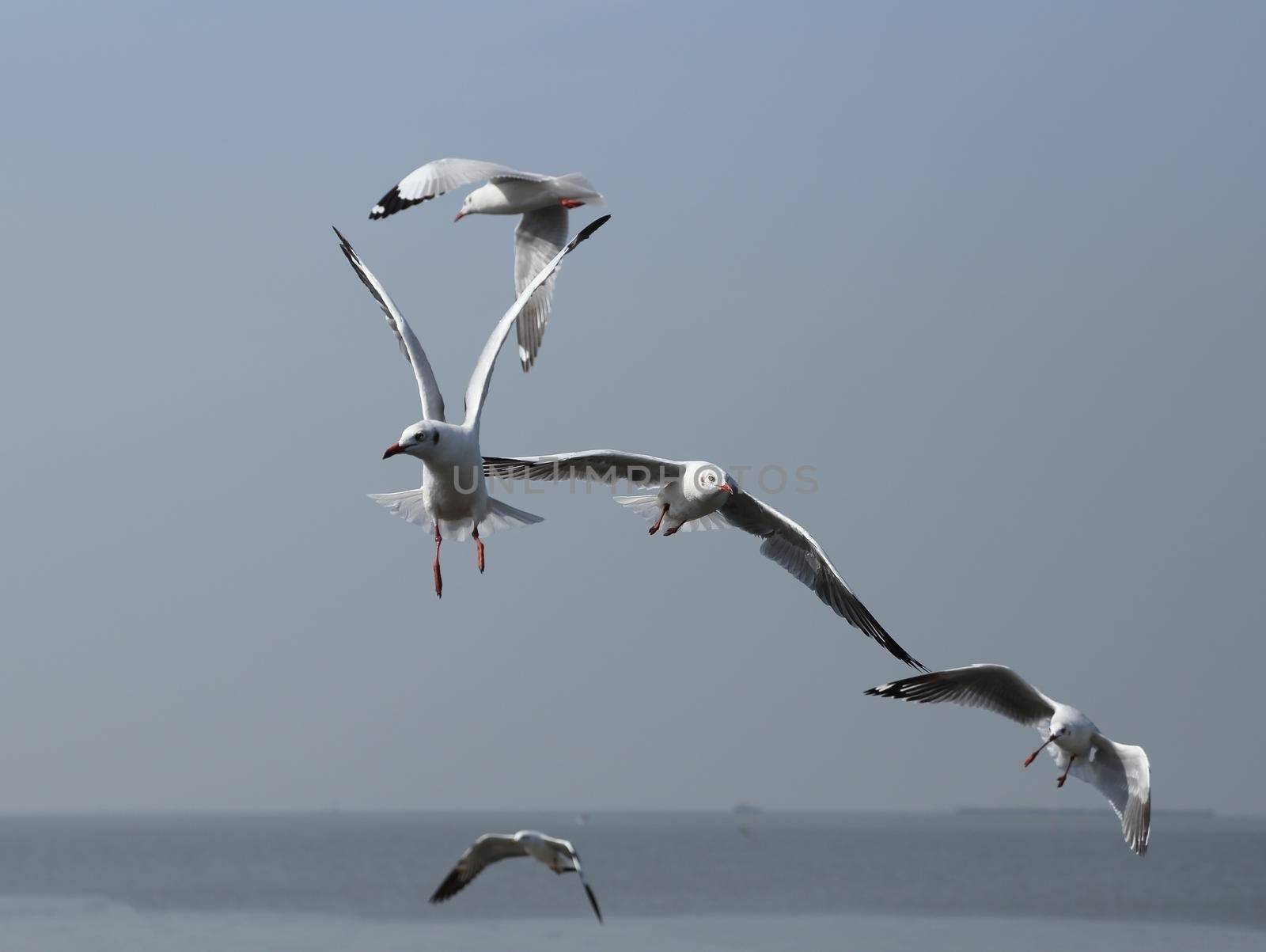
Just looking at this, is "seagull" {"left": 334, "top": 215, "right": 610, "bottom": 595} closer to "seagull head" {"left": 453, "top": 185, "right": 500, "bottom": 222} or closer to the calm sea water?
"seagull head" {"left": 453, "top": 185, "right": 500, "bottom": 222}

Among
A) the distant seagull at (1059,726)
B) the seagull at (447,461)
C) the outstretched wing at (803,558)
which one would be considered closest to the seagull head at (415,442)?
the seagull at (447,461)

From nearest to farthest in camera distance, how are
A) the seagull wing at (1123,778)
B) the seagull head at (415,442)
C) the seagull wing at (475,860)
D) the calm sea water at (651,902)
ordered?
the seagull head at (415,442) < the seagull wing at (1123,778) < the seagull wing at (475,860) < the calm sea water at (651,902)

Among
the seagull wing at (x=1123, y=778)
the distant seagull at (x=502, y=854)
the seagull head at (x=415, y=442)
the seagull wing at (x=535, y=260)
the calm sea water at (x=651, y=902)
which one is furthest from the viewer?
the calm sea water at (x=651, y=902)

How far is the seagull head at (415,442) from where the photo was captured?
938cm

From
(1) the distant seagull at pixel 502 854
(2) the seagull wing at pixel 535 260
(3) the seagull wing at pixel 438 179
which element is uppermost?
(3) the seagull wing at pixel 438 179

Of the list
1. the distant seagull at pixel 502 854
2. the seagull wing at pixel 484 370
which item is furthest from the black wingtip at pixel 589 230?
the distant seagull at pixel 502 854

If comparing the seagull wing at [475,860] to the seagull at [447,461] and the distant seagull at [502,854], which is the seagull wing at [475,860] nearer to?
the distant seagull at [502,854]

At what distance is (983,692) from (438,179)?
6.63 meters

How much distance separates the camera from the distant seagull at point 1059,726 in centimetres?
1191

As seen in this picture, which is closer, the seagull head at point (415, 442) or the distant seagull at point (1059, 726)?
the seagull head at point (415, 442)

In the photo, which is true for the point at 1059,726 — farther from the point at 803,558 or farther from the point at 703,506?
the point at 703,506

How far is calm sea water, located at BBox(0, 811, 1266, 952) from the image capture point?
45062 millimetres

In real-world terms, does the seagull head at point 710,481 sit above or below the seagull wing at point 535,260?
below

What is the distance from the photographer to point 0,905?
5872 centimetres
